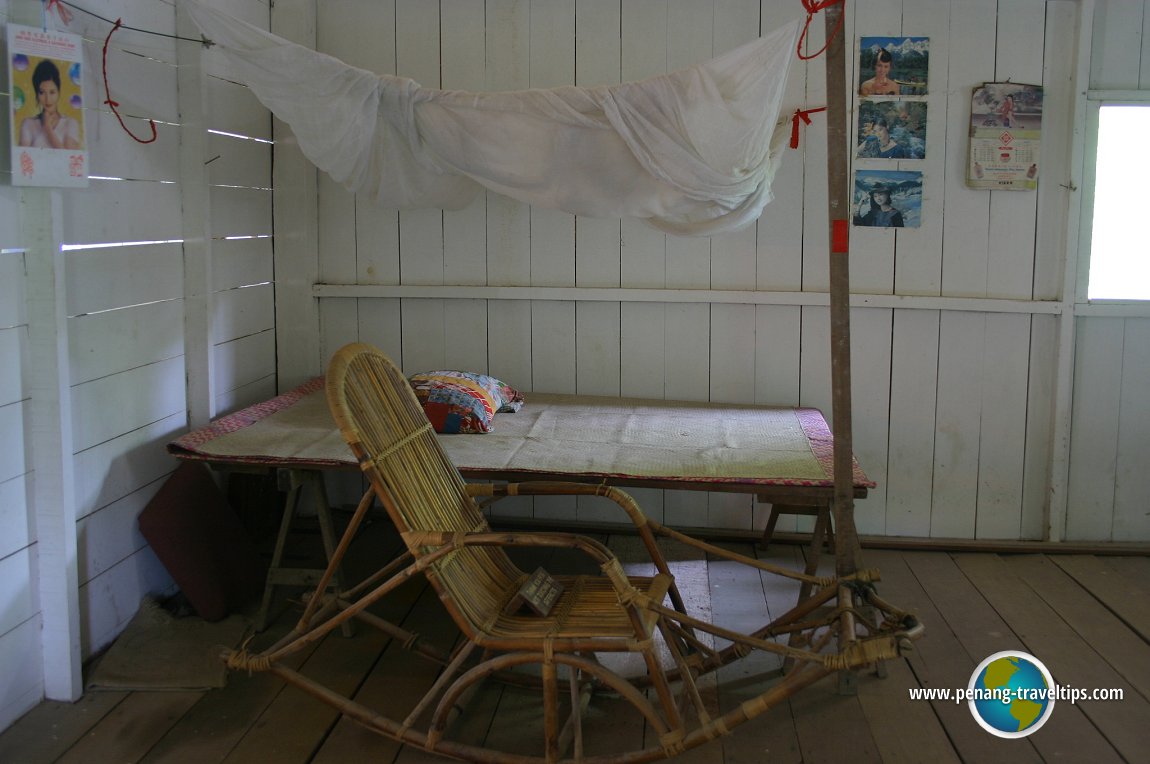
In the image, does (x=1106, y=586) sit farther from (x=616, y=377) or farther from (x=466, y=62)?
(x=466, y=62)

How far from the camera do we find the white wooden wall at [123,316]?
8.96 feet

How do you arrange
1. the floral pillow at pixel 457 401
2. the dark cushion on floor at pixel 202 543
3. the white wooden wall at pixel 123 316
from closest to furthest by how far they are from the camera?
the white wooden wall at pixel 123 316 → the dark cushion on floor at pixel 202 543 → the floral pillow at pixel 457 401

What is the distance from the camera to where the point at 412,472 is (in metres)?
2.80

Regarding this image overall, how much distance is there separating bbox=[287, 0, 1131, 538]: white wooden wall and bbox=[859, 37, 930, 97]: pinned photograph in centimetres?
4

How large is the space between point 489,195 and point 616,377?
0.87m

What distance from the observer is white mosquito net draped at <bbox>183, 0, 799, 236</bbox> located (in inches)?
123

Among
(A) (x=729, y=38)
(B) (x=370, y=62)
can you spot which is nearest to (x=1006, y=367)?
(A) (x=729, y=38)

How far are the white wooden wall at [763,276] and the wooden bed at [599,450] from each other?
0.32 meters

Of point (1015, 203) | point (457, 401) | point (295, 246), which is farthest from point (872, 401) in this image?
point (295, 246)

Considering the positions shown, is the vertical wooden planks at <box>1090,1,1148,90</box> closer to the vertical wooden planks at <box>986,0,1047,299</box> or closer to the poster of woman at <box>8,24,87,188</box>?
the vertical wooden planks at <box>986,0,1047,299</box>

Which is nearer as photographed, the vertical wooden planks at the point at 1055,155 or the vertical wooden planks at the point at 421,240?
the vertical wooden planks at the point at 1055,155

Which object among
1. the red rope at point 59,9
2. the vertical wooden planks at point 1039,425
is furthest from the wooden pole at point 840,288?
the red rope at point 59,9

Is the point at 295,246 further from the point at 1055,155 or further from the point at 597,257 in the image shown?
the point at 1055,155

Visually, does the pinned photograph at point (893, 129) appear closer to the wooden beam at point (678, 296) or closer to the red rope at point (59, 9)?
the wooden beam at point (678, 296)
